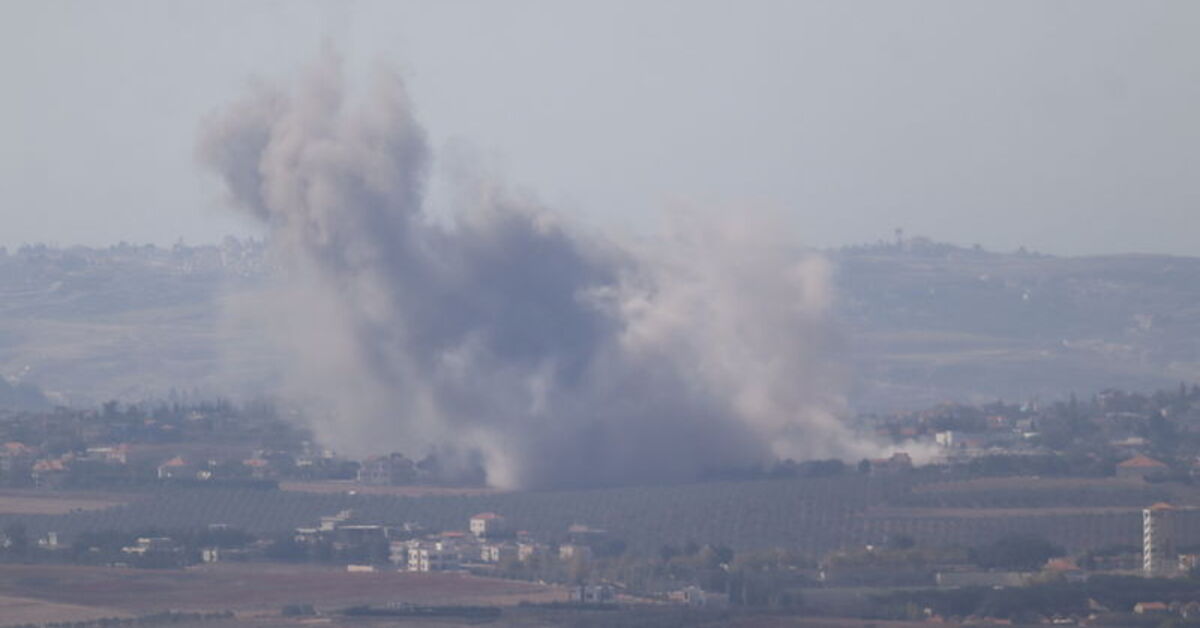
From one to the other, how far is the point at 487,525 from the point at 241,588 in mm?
9994

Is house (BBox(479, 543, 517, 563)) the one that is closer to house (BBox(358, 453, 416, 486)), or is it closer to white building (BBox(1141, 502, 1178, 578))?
white building (BBox(1141, 502, 1178, 578))

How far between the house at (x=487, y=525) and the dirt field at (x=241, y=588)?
5.26m

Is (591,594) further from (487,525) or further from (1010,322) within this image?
(1010,322)

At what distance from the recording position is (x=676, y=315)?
202 feet

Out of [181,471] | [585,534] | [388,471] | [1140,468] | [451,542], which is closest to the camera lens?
[451,542]

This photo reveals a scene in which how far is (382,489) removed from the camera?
6069 cm

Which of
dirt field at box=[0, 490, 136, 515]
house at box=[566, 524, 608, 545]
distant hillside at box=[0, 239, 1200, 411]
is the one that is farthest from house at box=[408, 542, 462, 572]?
distant hillside at box=[0, 239, 1200, 411]

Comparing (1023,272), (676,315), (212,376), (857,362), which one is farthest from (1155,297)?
(676,315)

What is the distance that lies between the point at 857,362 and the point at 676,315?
60209 mm

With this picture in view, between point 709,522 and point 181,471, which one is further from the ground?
point 181,471

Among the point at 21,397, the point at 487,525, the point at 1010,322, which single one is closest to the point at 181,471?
the point at 487,525

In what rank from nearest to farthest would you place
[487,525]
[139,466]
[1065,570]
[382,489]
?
[1065,570], [487,525], [382,489], [139,466]

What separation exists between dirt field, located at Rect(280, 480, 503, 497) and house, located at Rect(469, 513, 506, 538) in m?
4.22

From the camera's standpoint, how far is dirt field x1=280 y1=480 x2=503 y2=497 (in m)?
59.4
